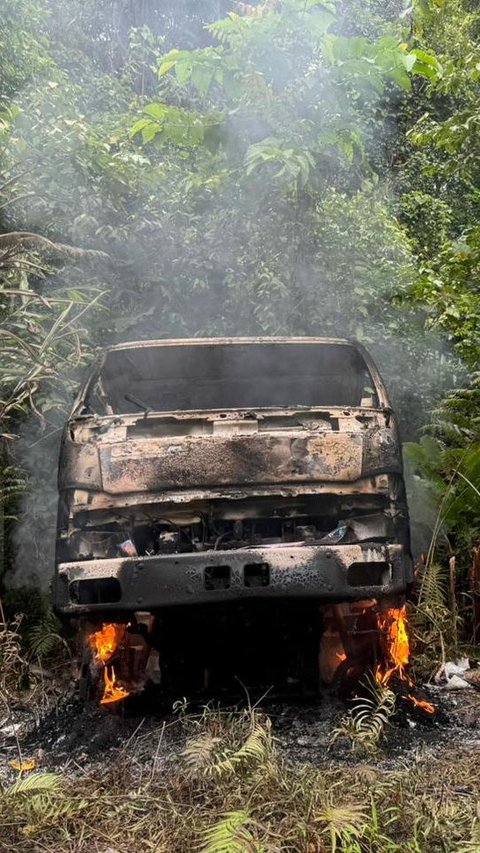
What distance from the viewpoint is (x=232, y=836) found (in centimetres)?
225

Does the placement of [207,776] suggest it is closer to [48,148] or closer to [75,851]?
[75,851]

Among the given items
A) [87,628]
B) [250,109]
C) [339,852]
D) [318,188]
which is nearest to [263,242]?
[318,188]

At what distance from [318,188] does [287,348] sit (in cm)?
261

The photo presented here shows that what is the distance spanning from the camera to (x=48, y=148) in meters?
6.94

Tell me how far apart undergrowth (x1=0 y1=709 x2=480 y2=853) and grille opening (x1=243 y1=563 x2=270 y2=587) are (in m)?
0.60

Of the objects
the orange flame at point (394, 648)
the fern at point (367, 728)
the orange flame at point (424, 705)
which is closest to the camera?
the fern at point (367, 728)

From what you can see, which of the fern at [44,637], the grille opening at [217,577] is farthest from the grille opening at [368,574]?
the fern at [44,637]

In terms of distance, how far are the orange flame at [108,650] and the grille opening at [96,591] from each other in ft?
1.06

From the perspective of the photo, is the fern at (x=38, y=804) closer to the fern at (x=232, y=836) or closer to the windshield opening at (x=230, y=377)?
the fern at (x=232, y=836)

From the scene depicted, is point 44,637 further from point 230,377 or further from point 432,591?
point 432,591

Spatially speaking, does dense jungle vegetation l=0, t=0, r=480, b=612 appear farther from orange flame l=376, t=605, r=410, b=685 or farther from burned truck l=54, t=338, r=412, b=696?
burned truck l=54, t=338, r=412, b=696

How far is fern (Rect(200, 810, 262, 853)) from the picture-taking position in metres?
2.20

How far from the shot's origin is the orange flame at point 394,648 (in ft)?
12.6

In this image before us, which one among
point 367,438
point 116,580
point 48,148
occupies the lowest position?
point 116,580
